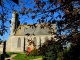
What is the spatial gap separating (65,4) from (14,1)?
3.69 metres

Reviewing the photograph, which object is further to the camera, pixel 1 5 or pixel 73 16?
pixel 73 16

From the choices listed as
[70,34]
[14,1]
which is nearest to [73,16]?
[70,34]

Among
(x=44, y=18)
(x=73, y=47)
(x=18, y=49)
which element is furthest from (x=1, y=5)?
(x=18, y=49)

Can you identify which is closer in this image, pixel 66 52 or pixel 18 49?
pixel 66 52

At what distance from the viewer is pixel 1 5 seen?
9398 millimetres

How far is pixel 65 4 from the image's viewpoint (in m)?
11.7

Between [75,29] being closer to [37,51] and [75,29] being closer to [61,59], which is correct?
[37,51]

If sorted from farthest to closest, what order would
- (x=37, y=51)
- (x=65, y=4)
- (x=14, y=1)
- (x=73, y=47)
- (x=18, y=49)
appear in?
(x=18, y=49) < (x=73, y=47) < (x=37, y=51) < (x=65, y=4) < (x=14, y=1)

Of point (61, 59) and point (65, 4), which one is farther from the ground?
point (65, 4)

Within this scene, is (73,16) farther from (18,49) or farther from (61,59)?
(18,49)

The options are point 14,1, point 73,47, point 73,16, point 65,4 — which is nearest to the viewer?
point 14,1

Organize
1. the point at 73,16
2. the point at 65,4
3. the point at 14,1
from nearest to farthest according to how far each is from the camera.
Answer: the point at 14,1 < the point at 65,4 < the point at 73,16

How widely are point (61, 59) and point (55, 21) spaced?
11.1 metres

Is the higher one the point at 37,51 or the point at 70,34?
the point at 70,34
